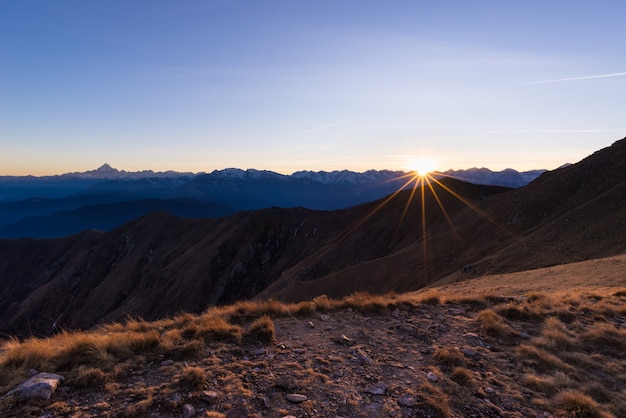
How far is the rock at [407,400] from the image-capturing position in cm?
577

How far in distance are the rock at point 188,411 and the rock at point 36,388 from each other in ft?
→ 8.08

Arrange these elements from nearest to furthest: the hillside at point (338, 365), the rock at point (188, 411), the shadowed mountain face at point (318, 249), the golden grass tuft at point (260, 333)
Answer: the rock at point (188, 411) < the hillside at point (338, 365) < the golden grass tuft at point (260, 333) < the shadowed mountain face at point (318, 249)

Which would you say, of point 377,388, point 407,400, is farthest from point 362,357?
point 407,400

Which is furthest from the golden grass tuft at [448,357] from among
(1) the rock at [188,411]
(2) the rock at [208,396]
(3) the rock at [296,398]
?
(1) the rock at [188,411]

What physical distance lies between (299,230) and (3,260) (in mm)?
150848

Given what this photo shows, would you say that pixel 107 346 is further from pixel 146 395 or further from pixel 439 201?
pixel 439 201

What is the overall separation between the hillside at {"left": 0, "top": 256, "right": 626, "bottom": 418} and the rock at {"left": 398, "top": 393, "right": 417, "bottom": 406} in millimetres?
29

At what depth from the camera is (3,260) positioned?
474 feet

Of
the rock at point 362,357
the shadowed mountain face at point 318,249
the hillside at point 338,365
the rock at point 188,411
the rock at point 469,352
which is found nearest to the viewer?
the rock at point 188,411

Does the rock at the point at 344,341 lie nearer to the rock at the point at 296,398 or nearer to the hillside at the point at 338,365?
the hillside at the point at 338,365

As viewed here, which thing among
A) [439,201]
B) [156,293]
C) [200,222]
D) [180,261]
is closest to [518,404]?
[439,201]

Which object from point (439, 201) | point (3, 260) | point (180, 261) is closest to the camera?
point (439, 201)

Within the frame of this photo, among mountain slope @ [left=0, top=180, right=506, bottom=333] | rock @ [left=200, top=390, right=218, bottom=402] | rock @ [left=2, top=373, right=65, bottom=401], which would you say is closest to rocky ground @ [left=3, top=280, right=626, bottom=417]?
rock @ [left=200, top=390, right=218, bottom=402]

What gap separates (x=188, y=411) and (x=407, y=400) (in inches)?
155
